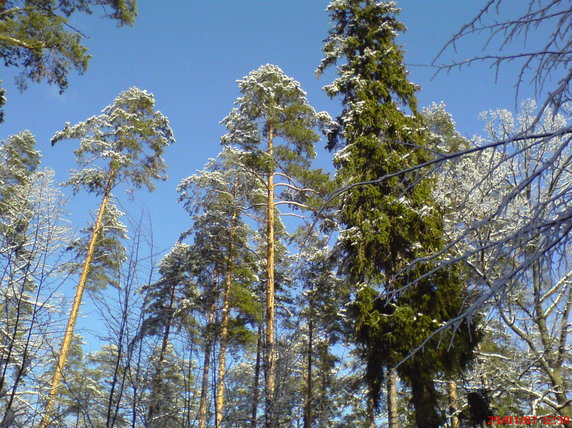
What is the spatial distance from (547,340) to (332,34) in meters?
10.1

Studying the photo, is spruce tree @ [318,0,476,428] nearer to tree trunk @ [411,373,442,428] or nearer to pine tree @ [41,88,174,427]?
tree trunk @ [411,373,442,428]

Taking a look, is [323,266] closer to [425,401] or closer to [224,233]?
[224,233]

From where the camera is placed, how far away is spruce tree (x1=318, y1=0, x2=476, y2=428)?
26.1 ft

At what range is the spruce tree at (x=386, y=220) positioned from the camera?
314 inches

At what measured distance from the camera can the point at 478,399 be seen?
317 inches

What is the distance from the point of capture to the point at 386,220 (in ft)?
29.6

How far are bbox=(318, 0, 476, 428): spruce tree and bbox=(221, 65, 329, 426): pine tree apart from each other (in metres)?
1.37

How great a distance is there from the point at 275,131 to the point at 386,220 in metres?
5.98

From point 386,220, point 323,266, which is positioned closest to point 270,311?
point 386,220

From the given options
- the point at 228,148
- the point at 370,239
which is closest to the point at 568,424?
the point at 370,239

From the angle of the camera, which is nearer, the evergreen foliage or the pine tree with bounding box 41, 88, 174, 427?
the evergreen foliage

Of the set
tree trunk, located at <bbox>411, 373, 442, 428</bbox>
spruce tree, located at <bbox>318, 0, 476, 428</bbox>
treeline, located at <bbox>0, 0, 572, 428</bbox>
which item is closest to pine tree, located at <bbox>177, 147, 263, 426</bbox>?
treeline, located at <bbox>0, 0, 572, 428</bbox>

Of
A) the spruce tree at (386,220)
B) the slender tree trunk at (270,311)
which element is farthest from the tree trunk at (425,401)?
the slender tree trunk at (270,311)

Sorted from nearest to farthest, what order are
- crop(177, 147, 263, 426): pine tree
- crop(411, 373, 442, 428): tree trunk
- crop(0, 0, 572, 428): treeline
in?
crop(0, 0, 572, 428): treeline → crop(411, 373, 442, 428): tree trunk → crop(177, 147, 263, 426): pine tree
